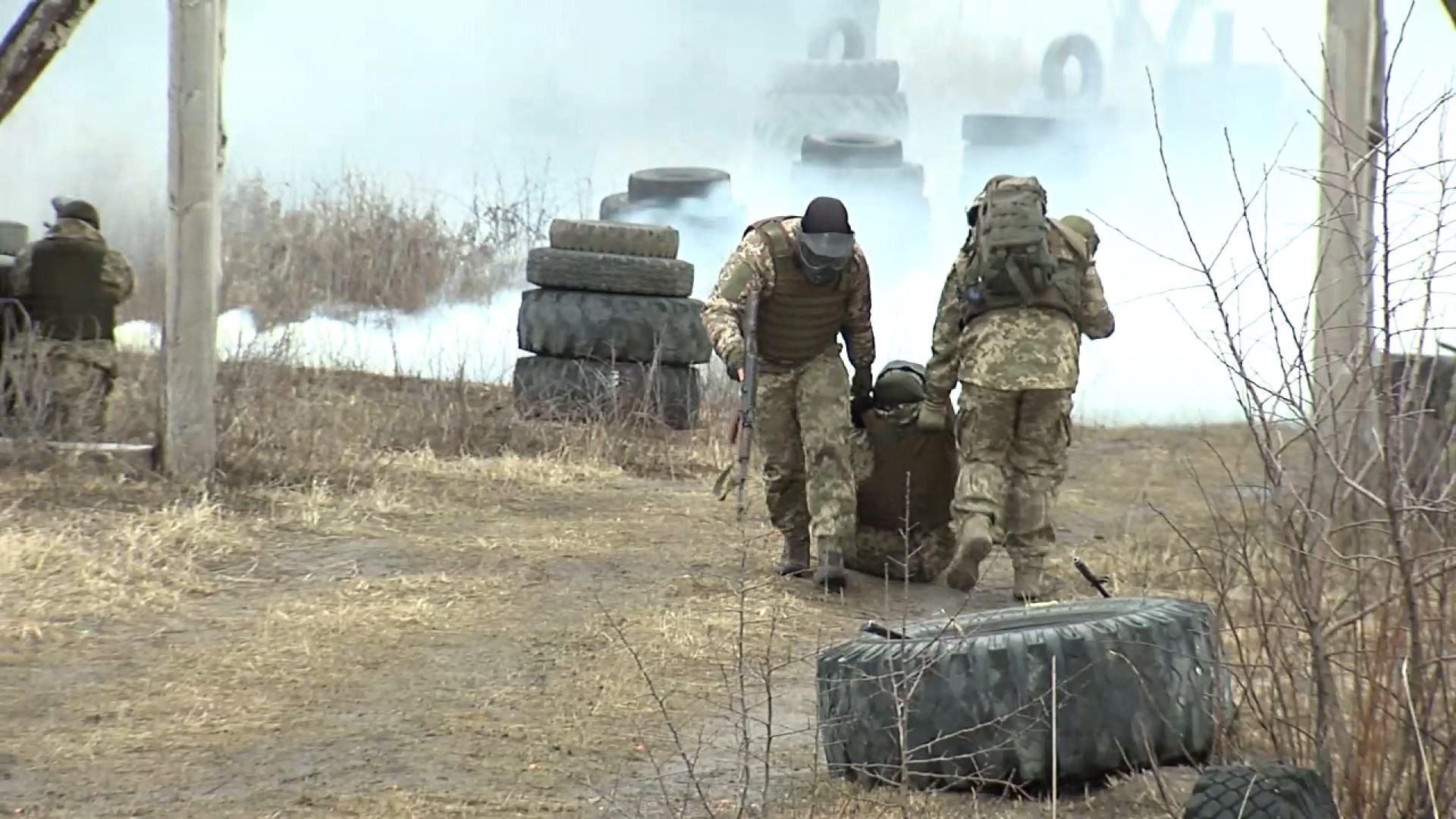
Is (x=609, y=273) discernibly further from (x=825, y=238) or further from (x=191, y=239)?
(x=825, y=238)

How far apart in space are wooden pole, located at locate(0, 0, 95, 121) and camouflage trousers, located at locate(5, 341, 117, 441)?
1604 millimetres

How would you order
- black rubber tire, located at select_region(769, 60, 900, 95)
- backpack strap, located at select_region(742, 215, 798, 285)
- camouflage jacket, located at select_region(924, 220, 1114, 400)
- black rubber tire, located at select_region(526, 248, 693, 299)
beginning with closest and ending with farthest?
camouflage jacket, located at select_region(924, 220, 1114, 400)
backpack strap, located at select_region(742, 215, 798, 285)
black rubber tire, located at select_region(526, 248, 693, 299)
black rubber tire, located at select_region(769, 60, 900, 95)

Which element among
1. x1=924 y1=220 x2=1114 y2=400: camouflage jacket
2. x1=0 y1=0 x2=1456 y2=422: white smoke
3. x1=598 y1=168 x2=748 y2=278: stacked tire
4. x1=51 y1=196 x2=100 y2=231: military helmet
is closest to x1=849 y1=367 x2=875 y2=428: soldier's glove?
x1=924 y1=220 x2=1114 y2=400: camouflage jacket

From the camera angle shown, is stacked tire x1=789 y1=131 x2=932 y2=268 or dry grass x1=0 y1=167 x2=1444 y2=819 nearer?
dry grass x1=0 y1=167 x2=1444 y2=819

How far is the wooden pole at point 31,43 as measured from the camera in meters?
8.40

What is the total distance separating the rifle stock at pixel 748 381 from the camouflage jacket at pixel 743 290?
32 millimetres

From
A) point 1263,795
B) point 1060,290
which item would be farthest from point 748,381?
point 1263,795

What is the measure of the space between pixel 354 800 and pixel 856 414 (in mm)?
3676

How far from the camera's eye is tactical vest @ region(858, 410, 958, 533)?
7754mm

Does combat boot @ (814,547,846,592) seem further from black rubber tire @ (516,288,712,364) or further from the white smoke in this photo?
the white smoke

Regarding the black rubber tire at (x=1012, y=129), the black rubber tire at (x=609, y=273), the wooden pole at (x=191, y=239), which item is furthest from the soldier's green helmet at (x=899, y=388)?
the black rubber tire at (x=1012, y=129)

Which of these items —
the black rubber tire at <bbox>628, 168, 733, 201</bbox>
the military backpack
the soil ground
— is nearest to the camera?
the soil ground

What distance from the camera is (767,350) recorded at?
7621 millimetres

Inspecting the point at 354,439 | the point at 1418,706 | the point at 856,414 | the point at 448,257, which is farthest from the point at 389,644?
the point at 448,257
